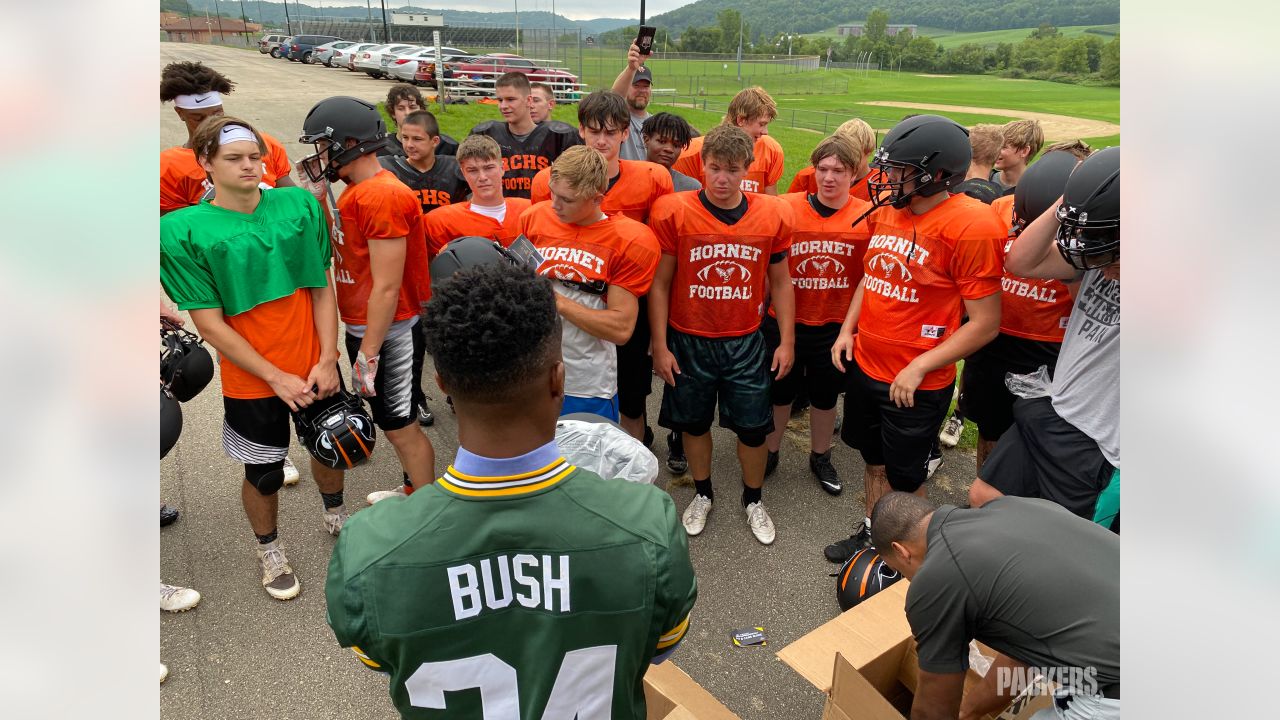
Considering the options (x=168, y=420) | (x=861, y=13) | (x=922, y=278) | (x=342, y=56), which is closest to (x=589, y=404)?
(x=922, y=278)

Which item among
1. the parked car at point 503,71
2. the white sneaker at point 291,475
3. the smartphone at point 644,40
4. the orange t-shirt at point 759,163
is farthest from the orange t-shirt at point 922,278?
the parked car at point 503,71

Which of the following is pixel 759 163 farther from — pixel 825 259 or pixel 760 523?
pixel 760 523

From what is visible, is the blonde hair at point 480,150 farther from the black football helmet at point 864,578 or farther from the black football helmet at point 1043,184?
the black football helmet at point 864,578

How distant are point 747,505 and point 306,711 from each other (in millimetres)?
2655

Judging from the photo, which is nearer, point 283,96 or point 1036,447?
point 1036,447

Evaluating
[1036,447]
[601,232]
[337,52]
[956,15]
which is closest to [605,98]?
[601,232]

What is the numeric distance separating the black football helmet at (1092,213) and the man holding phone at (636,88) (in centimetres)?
372

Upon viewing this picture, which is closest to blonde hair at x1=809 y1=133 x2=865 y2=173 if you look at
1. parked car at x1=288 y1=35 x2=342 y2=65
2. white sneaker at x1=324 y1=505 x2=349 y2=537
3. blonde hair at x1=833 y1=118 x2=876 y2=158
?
blonde hair at x1=833 y1=118 x2=876 y2=158

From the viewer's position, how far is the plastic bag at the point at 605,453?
271 centimetres

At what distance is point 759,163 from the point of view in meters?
5.92

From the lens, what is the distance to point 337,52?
4041 centimetres

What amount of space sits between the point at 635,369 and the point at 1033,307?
2353 mm

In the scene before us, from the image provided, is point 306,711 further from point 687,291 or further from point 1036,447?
point 1036,447

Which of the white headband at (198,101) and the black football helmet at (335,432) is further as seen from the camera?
the white headband at (198,101)
